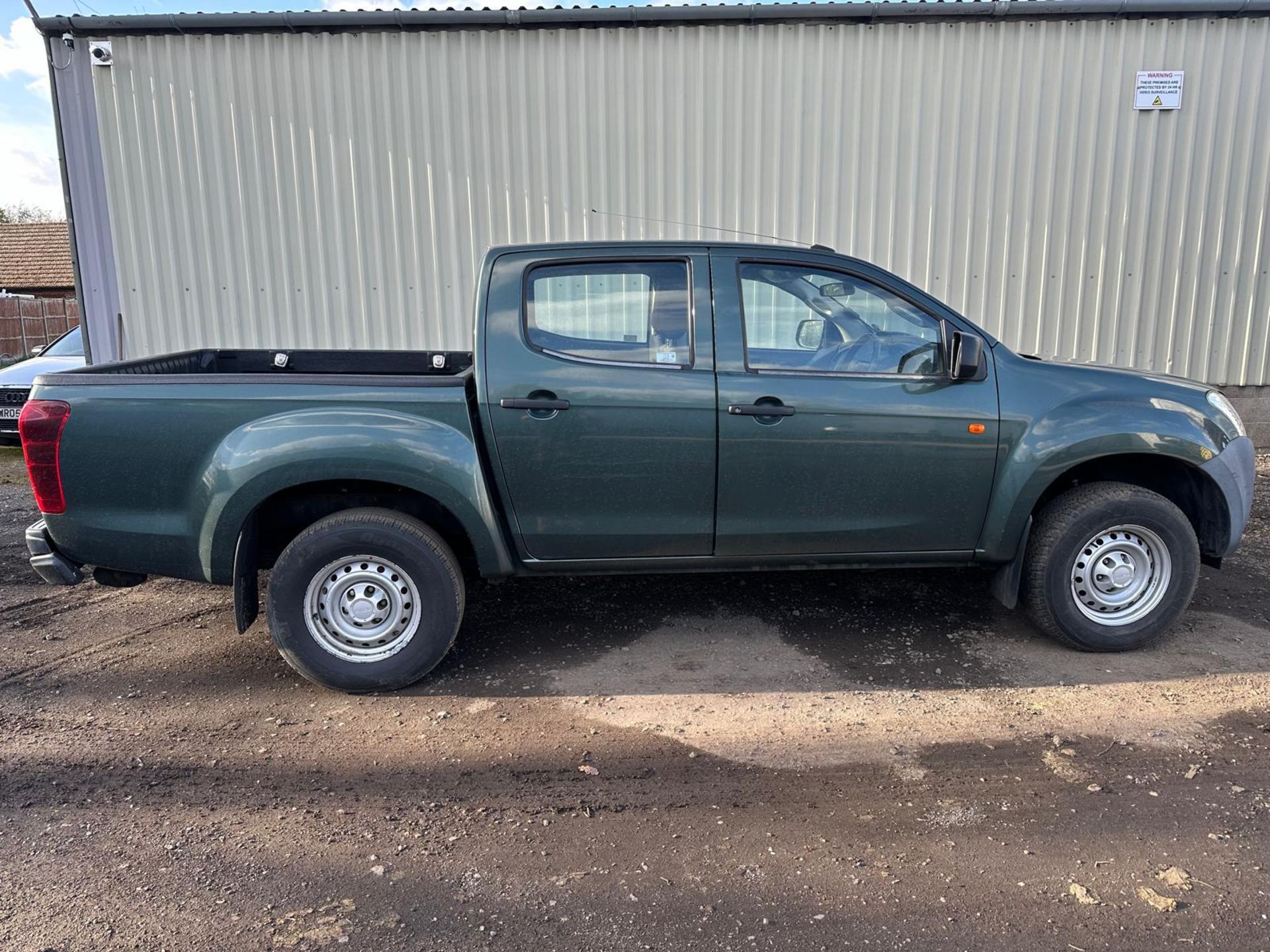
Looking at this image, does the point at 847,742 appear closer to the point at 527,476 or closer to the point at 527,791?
the point at 527,791

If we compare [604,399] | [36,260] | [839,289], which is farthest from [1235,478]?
[36,260]

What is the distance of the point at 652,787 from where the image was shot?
3.28 meters

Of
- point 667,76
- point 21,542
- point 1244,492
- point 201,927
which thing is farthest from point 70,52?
point 1244,492

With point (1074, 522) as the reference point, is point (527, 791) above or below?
below

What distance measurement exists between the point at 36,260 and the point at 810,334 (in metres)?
32.3

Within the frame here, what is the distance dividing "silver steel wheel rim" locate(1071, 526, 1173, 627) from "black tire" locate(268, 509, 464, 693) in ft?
9.57

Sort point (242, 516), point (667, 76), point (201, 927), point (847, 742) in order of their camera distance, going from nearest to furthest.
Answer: point (201, 927) → point (847, 742) → point (242, 516) → point (667, 76)

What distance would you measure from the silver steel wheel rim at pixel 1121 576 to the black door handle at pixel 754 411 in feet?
5.27

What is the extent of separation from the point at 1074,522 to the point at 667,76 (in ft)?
20.7

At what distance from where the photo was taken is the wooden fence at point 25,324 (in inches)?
836

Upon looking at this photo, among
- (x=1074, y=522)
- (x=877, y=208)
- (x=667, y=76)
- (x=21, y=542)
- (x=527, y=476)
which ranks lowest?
(x=21, y=542)

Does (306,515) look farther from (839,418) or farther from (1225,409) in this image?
(1225,409)

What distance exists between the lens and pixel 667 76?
8.73 metres

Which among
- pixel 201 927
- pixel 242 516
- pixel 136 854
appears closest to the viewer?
pixel 201 927
